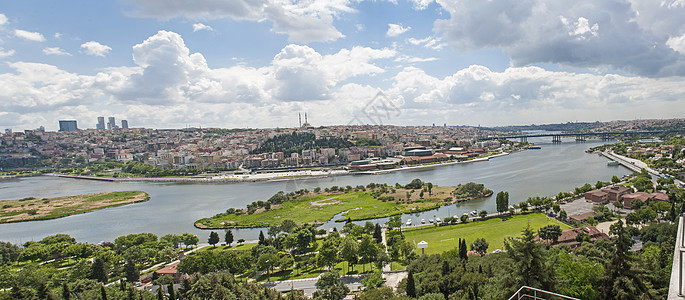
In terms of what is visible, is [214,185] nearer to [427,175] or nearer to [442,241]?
[427,175]

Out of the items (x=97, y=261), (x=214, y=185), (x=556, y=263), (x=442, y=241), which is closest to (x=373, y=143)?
(x=214, y=185)

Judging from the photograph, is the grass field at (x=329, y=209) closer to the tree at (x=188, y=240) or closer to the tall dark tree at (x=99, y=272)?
the tree at (x=188, y=240)

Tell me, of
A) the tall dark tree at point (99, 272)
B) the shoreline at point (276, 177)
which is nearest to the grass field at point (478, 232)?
the tall dark tree at point (99, 272)

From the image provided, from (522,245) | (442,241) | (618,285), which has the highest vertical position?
(522,245)

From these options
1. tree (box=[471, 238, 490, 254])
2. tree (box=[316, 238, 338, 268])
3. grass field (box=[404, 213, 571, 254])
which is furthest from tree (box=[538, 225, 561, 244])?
tree (box=[316, 238, 338, 268])

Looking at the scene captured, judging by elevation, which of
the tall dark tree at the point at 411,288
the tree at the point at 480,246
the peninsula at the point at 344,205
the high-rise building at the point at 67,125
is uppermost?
the high-rise building at the point at 67,125

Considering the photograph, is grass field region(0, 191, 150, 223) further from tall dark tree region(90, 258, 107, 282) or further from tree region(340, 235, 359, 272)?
tree region(340, 235, 359, 272)

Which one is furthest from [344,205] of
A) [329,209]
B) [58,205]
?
[58,205]
